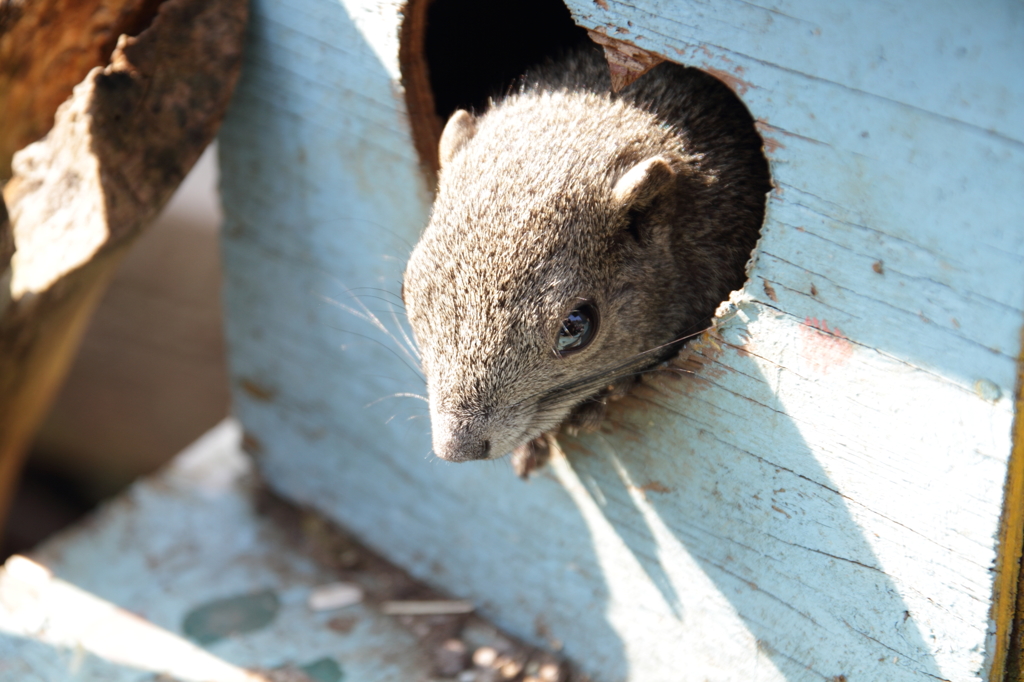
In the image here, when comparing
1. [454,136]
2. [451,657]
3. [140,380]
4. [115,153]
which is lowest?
[140,380]

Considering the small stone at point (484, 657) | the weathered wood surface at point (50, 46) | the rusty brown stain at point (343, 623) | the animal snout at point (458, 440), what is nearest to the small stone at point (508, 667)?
the small stone at point (484, 657)

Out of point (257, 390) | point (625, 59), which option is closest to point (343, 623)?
point (257, 390)

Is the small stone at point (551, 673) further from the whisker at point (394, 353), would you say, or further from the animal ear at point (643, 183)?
the animal ear at point (643, 183)

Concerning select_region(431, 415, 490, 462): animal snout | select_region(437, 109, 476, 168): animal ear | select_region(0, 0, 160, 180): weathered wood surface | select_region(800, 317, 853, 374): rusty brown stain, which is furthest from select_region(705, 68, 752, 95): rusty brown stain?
select_region(0, 0, 160, 180): weathered wood surface

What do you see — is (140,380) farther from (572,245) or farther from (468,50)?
(572,245)

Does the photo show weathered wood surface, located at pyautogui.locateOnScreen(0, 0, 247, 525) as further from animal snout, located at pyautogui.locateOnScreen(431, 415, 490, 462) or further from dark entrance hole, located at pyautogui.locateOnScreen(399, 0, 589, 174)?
animal snout, located at pyautogui.locateOnScreen(431, 415, 490, 462)

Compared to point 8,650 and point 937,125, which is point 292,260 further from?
point 937,125
